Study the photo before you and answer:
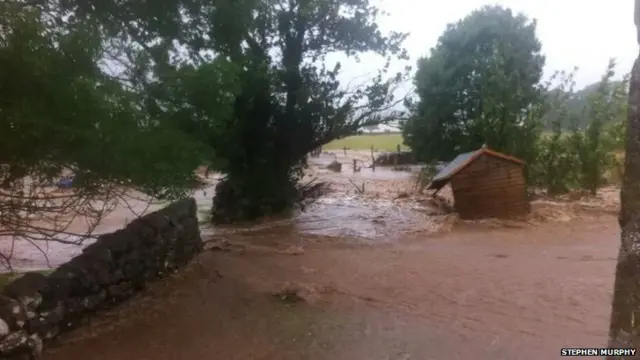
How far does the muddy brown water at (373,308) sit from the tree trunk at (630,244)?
90.2 inches

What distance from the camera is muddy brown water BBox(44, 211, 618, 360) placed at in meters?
4.81

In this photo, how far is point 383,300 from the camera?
6.34 metres

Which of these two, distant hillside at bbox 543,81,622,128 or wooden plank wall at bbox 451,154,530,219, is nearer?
wooden plank wall at bbox 451,154,530,219

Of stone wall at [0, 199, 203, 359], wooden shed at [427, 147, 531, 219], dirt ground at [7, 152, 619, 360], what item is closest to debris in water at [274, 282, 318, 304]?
dirt ground at [7, 152, 619, 360]

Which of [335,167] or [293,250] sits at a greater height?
[335,167]

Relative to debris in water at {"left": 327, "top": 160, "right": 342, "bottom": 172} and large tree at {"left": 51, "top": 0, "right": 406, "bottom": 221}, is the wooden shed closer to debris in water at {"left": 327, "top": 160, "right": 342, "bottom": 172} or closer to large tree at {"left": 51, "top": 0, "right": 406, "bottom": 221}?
large tree at {"left": 51, "top": 0, "right": 406, "bottom": 221}

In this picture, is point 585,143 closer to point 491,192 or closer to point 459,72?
point 491,192

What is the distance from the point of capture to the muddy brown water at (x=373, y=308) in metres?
4.81

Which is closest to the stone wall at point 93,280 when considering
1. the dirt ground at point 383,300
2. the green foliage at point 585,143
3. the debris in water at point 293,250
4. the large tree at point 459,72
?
the dirt ground at point 383,300

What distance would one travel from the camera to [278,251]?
9648 millimetres

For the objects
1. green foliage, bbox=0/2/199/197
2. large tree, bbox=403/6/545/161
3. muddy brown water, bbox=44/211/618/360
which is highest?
large tree, bbox=403/6/545/161

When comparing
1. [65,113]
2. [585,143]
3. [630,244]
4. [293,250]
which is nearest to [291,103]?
[293,250]

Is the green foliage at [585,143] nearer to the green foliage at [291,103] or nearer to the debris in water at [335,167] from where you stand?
the green foliage at [291,103]

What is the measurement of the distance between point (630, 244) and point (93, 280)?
4809 mm
